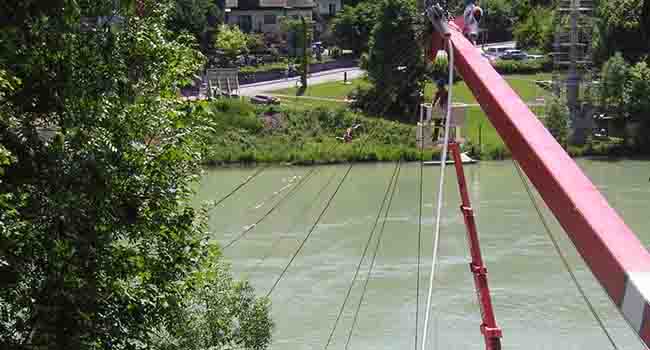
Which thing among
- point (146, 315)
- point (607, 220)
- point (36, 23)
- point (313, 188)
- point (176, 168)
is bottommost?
point (313, 188)

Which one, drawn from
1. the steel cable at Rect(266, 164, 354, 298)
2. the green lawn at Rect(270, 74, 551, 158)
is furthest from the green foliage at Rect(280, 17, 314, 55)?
the steel cable at Rect(266, 164, 354, 298)

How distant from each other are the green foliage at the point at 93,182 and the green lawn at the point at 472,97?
825 inches

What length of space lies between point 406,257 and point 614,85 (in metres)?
15.2

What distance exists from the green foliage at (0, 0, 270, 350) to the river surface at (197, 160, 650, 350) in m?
6.24

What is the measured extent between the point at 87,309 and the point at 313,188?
64.0 feet

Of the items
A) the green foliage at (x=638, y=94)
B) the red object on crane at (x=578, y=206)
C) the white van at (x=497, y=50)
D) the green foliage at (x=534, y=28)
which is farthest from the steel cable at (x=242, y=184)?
the red object on crane at (x=578, y=206)

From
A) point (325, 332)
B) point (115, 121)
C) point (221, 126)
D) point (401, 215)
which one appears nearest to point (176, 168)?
point (115, 121)

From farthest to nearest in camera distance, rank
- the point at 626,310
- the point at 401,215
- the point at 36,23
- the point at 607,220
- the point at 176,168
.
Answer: the point at 401,215 → the point at 176,168 → the point at 36,23 → the point at 607,220 → the point at 626,310

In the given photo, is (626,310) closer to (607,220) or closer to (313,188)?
(607,220)

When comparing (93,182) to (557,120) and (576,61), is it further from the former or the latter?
(576,61)

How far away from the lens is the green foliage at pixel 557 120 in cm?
2962

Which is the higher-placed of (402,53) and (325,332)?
(402,53)

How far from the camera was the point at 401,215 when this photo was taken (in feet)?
71.9

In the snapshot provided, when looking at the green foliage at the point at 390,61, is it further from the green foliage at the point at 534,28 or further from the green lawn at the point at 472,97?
the green foliage at the point at 534,28
